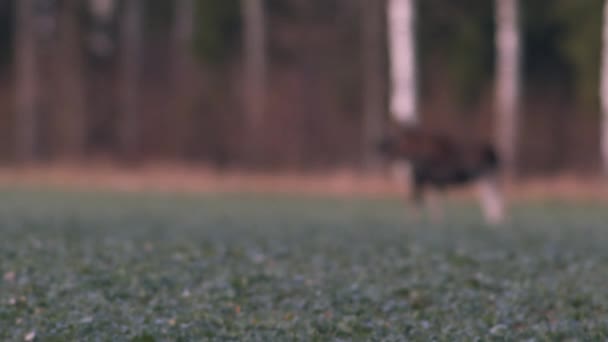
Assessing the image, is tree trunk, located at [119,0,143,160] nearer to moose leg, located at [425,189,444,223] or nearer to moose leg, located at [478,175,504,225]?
moose leg, located at [425,189,444,223]

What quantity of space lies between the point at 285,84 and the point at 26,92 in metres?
10.6

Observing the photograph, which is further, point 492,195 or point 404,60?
point 404,60

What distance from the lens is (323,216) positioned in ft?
72.6

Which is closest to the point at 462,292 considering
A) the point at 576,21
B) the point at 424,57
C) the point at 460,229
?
the point at 460,229

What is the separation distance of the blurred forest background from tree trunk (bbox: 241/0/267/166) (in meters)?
0.11

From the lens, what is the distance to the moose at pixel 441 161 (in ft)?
70.4

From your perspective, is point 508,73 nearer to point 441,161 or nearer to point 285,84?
point 441,161

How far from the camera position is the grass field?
919 cm

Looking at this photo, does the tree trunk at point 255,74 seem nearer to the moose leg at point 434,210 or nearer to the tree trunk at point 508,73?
the tree trunk at point 508,73

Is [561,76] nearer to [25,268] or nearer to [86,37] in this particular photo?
[86,37]

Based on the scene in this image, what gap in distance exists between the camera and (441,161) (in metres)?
21.5

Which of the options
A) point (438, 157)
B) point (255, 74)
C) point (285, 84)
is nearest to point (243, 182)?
point (255, 74)

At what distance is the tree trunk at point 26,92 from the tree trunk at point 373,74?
1282 centimetres

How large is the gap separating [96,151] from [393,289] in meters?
36.1
